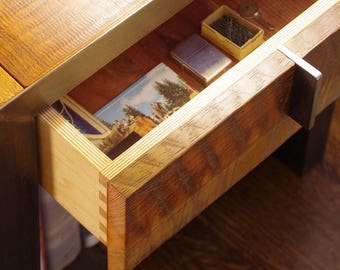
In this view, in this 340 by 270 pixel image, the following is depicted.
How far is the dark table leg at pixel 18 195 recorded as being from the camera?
1.08 m

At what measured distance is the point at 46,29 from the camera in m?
1.11

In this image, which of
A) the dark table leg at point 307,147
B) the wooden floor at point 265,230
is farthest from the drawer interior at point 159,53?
the wooden floor at point 265,230

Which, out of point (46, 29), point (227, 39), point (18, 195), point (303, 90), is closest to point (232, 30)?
point (227, 39)

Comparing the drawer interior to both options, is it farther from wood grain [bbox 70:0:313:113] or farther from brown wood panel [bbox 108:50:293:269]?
brown wood panel [bbox 108:50:293:269]

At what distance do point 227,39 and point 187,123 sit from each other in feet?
0.73

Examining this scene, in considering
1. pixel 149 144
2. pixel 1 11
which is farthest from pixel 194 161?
pixel 1 11

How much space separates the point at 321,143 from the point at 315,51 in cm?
47

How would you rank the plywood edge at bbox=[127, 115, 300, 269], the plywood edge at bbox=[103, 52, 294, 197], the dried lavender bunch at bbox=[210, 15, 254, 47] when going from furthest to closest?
the dried lavender bunch at bbox=[210, 15, 254, 47] → the plywood edge at bbox=[127, 115, 300, 269] → the plywood edge at bbox=[103, 52, 294, 197]

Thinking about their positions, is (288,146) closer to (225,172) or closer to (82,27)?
(225,172)

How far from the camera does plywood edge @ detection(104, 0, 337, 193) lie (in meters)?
0.99

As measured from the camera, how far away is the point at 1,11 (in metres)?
1.13

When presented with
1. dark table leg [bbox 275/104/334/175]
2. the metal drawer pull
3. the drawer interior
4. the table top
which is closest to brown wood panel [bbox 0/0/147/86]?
the table top

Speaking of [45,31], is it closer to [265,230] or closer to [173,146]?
[173,146]

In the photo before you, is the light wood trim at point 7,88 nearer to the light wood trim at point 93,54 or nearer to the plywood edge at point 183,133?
the light wood trim at point 93,54
